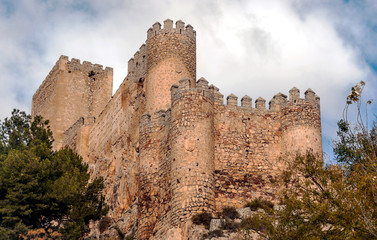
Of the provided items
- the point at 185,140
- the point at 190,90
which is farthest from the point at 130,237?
the point at 190,90

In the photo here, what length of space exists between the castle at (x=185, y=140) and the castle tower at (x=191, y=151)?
41 mm

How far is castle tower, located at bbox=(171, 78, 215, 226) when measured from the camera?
90.2 ft

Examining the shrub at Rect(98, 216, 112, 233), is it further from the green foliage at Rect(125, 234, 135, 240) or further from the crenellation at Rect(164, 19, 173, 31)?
the crenellation at Rect(164, 19, 173, 31)

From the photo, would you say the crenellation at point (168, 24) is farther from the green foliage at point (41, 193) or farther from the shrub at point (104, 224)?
the shrub at point (104, 224)

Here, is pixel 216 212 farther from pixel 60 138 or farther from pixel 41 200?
pixel 60 138

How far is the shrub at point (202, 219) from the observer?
1053 inches

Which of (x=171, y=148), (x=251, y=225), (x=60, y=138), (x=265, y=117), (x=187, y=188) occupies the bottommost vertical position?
(x=251, y=225)

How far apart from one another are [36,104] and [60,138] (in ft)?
24.4

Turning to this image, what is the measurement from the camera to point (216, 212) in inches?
1104

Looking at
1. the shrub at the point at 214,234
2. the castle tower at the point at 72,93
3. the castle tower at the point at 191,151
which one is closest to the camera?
the shrub at the point at 214,234

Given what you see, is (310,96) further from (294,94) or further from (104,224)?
(104,224)

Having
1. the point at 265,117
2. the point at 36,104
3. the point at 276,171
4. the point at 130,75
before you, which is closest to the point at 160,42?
the point at 130,75

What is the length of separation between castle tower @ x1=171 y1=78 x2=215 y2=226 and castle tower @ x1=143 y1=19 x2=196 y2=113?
3.29m

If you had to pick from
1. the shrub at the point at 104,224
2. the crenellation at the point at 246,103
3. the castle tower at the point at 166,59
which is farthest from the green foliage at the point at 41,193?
the crenellation at the point at 246,103
